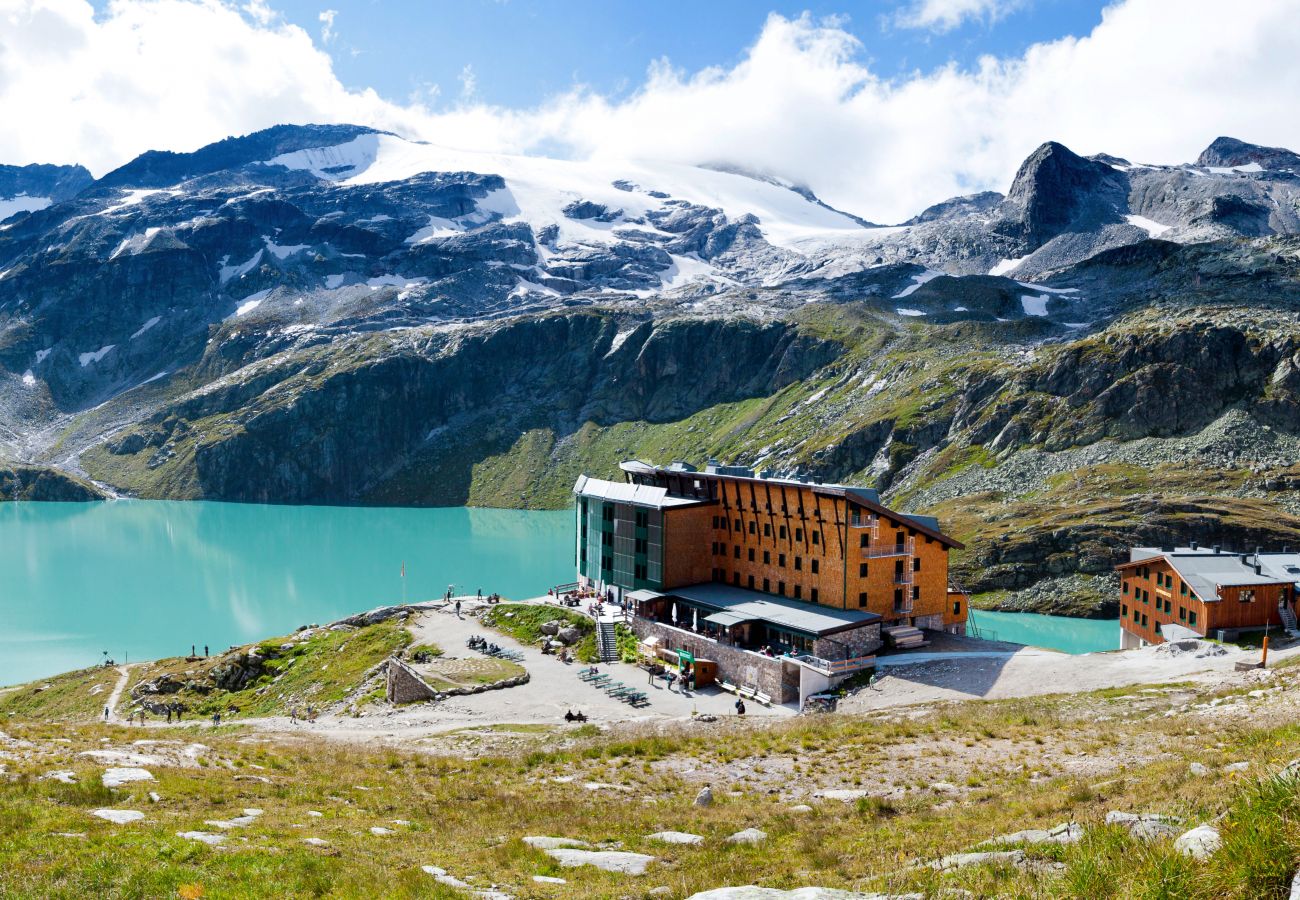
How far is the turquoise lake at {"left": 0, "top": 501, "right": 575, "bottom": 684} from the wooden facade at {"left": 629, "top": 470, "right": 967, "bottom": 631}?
4048cm

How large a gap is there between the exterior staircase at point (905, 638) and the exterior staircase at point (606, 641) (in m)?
19.0

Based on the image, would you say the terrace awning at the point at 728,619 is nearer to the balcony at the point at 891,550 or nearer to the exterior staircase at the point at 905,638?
the exterior staircase at the point at 905,638

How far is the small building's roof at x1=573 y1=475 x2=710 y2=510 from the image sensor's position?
6456 cm

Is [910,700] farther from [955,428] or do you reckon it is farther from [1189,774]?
[955,428]

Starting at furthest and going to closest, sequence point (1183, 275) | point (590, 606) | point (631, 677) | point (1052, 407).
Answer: point (1183, 275)
point (1052, 407)
point (590, 606)
point (631, 677)

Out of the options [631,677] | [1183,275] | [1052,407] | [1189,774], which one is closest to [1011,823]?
[1189,774]

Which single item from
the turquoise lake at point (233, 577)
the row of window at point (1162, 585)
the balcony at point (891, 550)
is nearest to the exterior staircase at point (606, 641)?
the balcony at point (891, 550)

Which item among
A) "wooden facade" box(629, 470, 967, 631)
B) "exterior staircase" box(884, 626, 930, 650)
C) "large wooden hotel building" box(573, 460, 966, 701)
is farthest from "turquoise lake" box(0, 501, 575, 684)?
"exterior staircase" box(884, 626, 930, 650)

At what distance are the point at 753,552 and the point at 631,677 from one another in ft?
47.2

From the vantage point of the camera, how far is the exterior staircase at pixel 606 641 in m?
59.2

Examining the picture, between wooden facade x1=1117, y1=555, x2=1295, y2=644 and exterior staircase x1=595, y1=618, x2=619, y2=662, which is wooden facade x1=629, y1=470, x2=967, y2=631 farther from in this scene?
wooden facade x1=1117, y1=555, x2=1295, y2=644

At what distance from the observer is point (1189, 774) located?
15.7 meters

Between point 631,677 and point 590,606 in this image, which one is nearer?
point 631,677

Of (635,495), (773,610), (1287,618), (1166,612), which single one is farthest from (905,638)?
(635,495)
